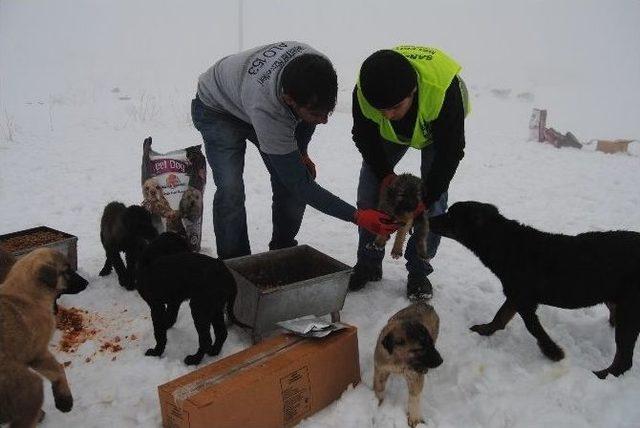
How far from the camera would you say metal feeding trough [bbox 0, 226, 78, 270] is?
163 inches

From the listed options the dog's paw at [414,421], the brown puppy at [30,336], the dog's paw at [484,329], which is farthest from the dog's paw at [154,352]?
the dog's paw at [484,329]

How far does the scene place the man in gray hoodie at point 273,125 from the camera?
10.1ft

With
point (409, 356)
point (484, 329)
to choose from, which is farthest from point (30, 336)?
point (484, 329)

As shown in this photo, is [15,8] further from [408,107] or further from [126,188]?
[408,107]

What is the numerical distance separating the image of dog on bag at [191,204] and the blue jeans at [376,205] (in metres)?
1.70

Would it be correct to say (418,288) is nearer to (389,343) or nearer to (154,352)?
(389,343)

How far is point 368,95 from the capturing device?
3.06 m

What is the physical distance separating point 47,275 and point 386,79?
231 cm

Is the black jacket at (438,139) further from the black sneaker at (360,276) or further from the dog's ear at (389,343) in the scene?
the dog's ear at (389,343)

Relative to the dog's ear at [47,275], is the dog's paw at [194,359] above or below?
below

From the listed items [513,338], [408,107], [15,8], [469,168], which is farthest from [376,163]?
[15,8]

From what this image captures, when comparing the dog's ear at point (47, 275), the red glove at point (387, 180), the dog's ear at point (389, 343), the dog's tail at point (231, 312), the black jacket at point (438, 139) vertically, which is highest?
the black jacket at point (438, 139)

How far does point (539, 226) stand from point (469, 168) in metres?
3.45

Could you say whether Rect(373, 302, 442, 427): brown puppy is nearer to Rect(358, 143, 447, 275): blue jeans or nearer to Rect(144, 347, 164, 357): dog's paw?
Rect(358, 143, 447, 275): blue jeans
